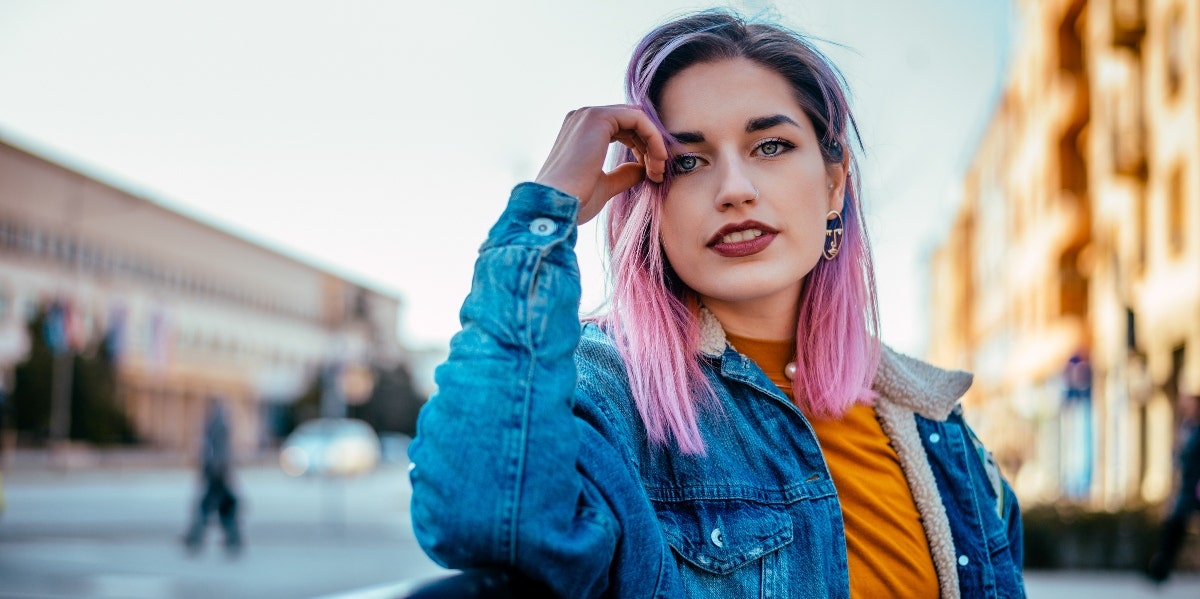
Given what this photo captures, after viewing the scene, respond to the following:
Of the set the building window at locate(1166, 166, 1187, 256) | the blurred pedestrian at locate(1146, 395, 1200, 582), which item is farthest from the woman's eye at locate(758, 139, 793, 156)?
the building window at locate(1166, 166, 1187, 256)

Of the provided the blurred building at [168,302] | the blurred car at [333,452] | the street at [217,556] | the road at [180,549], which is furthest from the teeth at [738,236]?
the blurred car at [333,452]

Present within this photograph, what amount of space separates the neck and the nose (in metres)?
0.23

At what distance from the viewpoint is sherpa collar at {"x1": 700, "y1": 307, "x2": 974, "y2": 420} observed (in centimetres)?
227

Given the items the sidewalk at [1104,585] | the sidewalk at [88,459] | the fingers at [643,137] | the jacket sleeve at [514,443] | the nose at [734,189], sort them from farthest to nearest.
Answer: the sidewalk at [88,459], the sidewalk at [1104,585], the nose at [734,189], the fingers at [643,137], the jacket sleeve at [514,443]

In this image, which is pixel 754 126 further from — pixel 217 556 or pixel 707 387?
pixel 217 556

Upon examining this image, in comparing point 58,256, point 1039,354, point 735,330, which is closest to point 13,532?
point 735,330

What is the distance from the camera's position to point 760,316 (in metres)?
2.14

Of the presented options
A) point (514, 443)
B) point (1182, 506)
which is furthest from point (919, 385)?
point (1182, 506)

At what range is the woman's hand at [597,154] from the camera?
1.66 m

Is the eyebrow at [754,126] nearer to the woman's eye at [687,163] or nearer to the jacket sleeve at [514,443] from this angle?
the woman's eye at [687,163]

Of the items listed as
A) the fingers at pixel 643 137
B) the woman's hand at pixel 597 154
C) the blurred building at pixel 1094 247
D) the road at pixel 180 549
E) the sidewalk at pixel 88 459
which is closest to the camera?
the woman's hand at pixel 597 154

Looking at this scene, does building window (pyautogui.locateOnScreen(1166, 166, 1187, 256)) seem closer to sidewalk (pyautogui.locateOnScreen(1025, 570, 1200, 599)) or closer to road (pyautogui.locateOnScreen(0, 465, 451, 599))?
sidewalk (pyautogui.locateOnScreen(1025, 570, 1200, 599))

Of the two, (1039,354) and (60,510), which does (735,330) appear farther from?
(1039,354)

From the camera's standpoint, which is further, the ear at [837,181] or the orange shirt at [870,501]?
the ear at [837,181]
